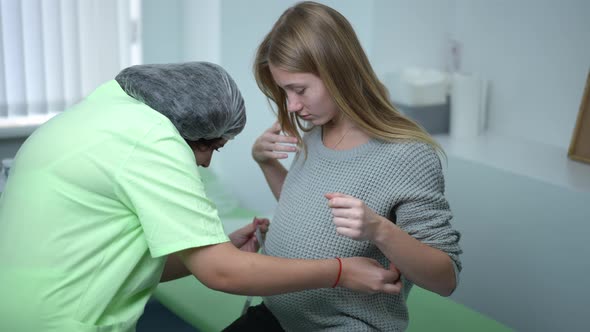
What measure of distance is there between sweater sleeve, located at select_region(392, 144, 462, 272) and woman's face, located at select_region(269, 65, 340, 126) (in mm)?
216

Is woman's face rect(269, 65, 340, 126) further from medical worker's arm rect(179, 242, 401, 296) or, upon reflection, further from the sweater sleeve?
medical worker's arm rect(179, 242, 401, 296)

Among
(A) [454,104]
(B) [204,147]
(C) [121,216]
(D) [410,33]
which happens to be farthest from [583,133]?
(C) [121,216]

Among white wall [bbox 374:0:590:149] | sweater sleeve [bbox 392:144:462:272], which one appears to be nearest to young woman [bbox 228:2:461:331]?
sweater sleeve [bbox 392:144:462:272]

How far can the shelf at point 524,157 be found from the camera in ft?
7.77

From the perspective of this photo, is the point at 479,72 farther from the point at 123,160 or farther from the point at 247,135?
the point at 123,160

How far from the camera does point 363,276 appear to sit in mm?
1369

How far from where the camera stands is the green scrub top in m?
1.23

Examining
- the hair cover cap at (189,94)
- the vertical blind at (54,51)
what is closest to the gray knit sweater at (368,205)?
the hair cover cap at (189,94)

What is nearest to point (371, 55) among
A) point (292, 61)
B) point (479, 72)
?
point (479, 72)

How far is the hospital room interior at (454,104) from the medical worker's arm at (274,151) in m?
0.45

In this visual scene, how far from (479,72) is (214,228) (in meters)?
2.05

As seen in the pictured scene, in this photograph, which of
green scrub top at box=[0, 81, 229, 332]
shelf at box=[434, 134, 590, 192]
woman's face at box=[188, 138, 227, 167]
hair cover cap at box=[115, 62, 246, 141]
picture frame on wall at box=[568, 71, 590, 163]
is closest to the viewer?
green scrub top at box=[0, 81, 229, 332]

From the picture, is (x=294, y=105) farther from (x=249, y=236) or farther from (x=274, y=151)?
(x=249, y=236)

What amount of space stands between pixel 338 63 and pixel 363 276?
460 millimetres
